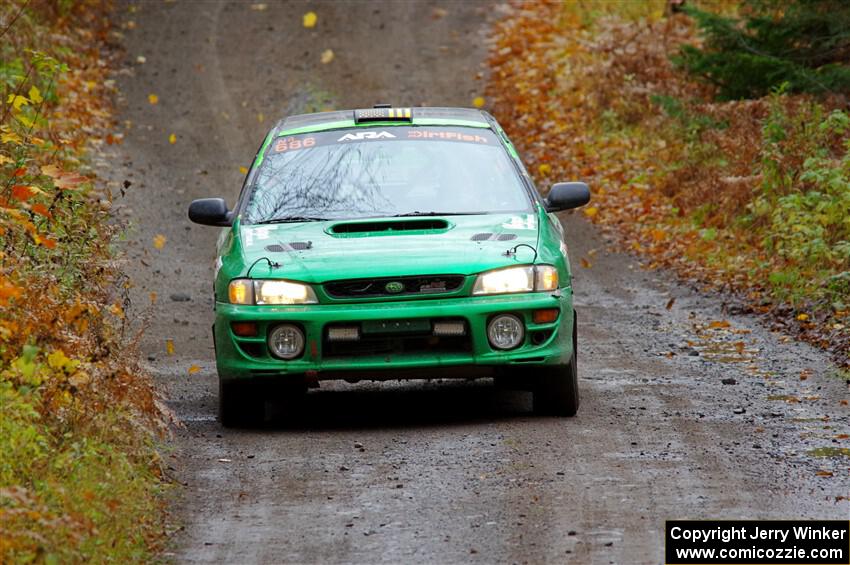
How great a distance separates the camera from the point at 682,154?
1827 cm

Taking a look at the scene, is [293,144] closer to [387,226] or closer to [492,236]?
[387,226]

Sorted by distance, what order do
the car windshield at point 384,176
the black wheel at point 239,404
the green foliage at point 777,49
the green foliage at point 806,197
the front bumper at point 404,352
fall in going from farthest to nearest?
the green foliage at point 777,49
the green foliage at point 806,197
the car windshield at point 384,176
the black wheel at point 239,404
the front bumper at point 404,352

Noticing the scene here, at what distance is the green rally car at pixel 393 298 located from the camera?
8047 mm

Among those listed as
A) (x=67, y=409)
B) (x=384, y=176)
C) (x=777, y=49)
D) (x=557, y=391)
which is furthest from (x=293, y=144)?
(x=777, y=49)

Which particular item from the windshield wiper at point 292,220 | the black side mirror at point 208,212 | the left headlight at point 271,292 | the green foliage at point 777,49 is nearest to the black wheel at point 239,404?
the left headlight at point 271,292

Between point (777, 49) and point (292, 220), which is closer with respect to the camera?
point (292, 220)

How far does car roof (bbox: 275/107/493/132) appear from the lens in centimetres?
997

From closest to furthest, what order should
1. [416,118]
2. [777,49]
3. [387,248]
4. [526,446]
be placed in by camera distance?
1. [526,446]
2. [387,248]
3. [416,118]
4. [777,49]

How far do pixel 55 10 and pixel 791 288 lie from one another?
15.5 metres

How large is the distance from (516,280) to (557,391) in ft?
2.46

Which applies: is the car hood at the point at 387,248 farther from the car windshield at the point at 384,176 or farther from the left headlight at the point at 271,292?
the car windshield at the point at 384,176

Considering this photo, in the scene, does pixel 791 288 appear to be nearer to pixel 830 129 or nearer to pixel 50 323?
pixel 830 129

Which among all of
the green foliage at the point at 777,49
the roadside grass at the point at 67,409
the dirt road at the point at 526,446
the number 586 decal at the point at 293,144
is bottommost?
the dirt road at the point at 526,446

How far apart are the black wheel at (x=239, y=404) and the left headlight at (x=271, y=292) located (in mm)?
506
